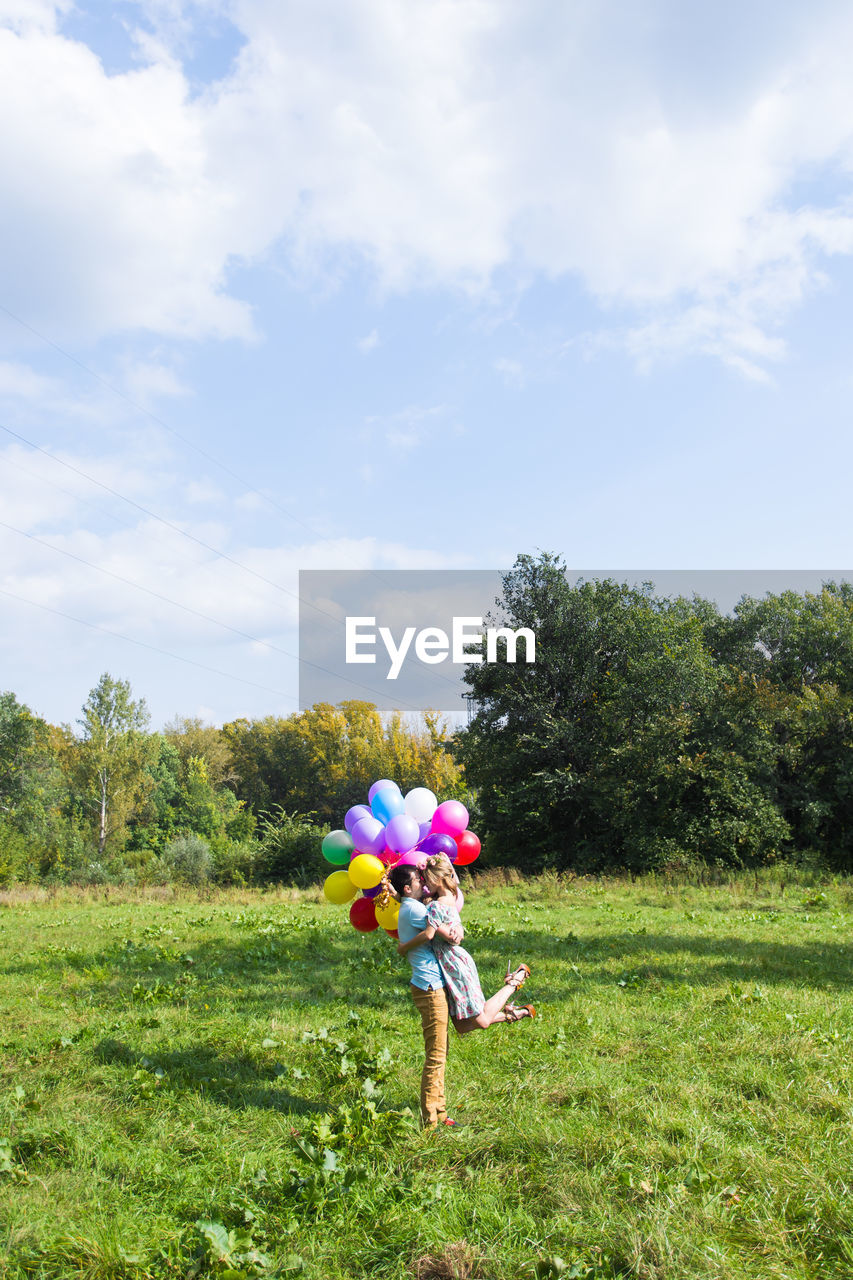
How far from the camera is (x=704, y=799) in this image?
29781mm

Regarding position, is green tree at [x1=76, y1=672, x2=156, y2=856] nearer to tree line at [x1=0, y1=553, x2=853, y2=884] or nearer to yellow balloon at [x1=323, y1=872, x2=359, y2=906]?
tree line at [x1=0, y1=553, x2=853, y2=884]

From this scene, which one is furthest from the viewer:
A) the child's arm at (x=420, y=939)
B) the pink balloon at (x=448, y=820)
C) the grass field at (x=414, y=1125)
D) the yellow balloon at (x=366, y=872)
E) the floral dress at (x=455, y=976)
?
the pink balloon at (x=448, y=820)

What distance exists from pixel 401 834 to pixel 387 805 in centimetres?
46

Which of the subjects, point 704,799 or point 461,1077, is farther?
point 704,799

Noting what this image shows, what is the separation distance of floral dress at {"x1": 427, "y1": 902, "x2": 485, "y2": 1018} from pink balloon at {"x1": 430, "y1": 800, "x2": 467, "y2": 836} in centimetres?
165

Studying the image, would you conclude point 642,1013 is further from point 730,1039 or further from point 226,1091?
point 226,1091

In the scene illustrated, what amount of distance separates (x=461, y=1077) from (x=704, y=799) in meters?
26.1

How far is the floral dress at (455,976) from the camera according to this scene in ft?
18.1

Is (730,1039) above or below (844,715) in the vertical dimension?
below

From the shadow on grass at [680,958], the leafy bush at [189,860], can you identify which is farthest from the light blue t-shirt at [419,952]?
the leafy bush at [189,860]

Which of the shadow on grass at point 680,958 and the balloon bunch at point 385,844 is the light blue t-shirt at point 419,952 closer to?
the balloon bunch at point 385,844

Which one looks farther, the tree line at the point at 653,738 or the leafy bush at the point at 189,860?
the leafy bush at the point at 189,860

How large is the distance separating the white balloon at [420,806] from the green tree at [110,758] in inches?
1939

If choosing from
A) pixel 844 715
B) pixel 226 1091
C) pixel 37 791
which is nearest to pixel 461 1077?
pixel 226 1091
